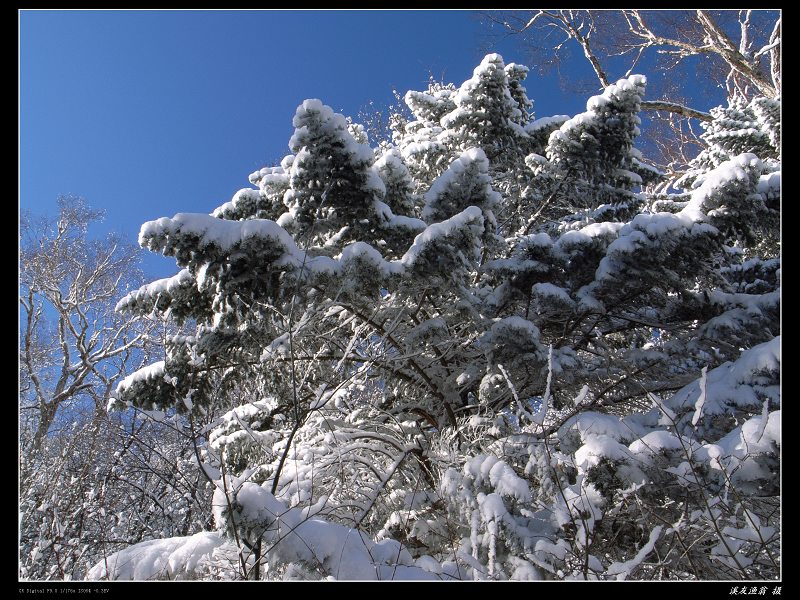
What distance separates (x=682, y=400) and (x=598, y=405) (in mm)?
1632

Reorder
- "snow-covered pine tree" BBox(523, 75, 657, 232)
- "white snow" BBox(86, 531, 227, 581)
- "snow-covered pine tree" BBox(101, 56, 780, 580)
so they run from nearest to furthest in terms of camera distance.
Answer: "snow-covered pine tree" BBox(101, 56, 780, 580), "white snow" BBox(86, 531, 227, 581), "snow-covered pine tree" BBox(523, 75, 657, 232)

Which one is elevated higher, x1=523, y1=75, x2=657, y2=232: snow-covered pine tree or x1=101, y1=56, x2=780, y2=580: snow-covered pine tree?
x1=523, y1=75, x2=657, y2=232: snow-covered pine tree

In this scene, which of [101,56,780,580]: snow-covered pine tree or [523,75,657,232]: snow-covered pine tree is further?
[523,75,657,232]: snow-covered pine tree

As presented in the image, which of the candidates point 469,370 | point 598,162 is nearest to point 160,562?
point 469,370

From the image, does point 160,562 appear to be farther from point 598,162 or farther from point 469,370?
point 598,162

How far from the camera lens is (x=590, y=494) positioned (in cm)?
232

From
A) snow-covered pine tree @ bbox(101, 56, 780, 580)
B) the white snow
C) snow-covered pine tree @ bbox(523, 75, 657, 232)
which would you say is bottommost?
the white snow

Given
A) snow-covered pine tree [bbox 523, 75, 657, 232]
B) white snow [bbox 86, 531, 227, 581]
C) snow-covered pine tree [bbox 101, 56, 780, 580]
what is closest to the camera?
snow-covered pine tree [bbox 101, 56, 780, 580]

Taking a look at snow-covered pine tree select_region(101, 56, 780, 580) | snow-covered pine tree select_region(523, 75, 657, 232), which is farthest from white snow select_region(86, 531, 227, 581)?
snow-covered pine tree select_region(523, 75, 657, 232)

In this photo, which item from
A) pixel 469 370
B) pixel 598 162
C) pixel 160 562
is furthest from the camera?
pixel 598 162

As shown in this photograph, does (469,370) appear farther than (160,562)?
Yes

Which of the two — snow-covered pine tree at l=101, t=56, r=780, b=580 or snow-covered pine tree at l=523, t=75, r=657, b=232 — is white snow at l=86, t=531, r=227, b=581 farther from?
snow-covered pine tree at l=523, t=75, r=657, b=232

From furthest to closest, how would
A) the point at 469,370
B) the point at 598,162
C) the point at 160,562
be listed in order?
the point at 598,162 < the point at 469,370 < the point at 160,562
